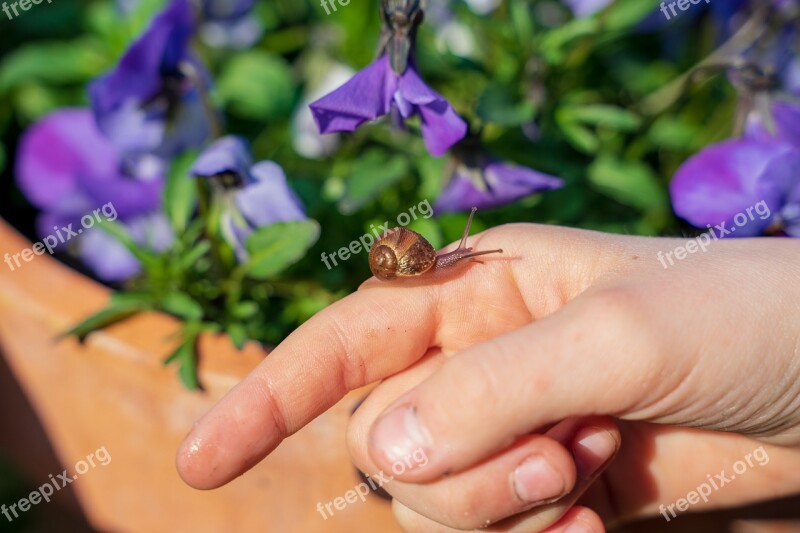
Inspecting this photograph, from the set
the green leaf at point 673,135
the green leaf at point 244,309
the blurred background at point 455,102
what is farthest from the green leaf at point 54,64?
the green leaf at point 673,135

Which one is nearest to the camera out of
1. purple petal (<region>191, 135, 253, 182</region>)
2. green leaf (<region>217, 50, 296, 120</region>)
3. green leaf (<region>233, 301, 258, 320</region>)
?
purple petal (<region>191, 135, 253, 182</region>)

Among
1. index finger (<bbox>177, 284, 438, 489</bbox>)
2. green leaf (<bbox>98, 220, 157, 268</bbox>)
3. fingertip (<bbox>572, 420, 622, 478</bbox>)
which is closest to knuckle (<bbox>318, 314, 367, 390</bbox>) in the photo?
index finger (<bbox>177, 284, 438, 489</bbox>)

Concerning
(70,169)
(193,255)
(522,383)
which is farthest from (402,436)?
(70,169)

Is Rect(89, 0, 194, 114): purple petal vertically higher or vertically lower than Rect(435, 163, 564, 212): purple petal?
higher

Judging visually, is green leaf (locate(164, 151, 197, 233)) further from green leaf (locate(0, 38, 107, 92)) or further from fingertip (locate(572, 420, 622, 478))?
fingertip (locate(572, 420, 622, 478))

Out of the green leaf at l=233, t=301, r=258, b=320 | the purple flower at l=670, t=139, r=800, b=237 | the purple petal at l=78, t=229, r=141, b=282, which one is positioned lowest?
the purple flower at l=670, t=139, r=800, b=237

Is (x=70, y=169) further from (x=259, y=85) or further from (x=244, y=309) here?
(x=244, y=309)

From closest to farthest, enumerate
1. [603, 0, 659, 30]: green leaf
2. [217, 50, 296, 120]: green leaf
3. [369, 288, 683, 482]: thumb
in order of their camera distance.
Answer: [369, 288, 683, 482]: thumb < [603, 0, 659, 30]: green leaf < [217, 50, 296, 120]: green leaf
